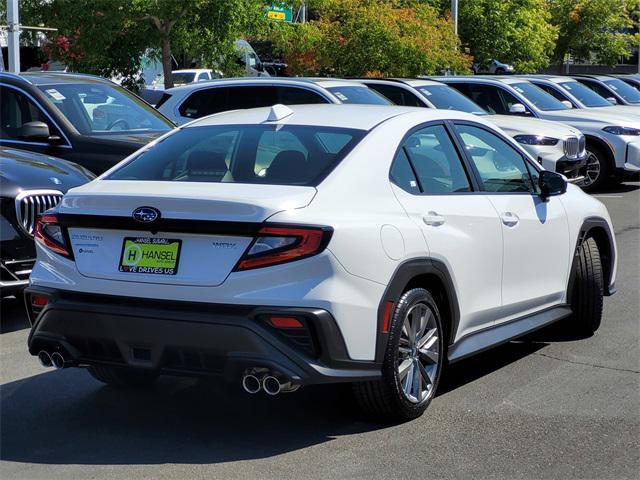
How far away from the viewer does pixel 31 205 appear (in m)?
7.86

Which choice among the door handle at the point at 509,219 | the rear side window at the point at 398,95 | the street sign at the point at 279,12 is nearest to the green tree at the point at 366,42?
the street sign at the point at 279,12

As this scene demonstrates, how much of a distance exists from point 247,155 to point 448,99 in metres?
11.1

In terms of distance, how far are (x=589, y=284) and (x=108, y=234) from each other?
3.49 meters

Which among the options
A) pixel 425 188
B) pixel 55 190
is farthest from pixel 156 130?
pixel 425 188

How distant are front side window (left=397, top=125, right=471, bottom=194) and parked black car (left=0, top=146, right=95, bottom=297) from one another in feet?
10.4

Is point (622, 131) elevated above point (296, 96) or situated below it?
below

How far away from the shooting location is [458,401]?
19.4ft

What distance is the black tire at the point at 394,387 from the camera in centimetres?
516

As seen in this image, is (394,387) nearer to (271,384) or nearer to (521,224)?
(271,384)

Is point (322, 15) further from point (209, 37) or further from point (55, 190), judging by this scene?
point (55, 190)

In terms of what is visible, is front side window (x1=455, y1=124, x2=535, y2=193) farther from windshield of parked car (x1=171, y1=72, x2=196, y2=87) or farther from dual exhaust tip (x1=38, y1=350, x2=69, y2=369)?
windshield of parked car (x1=171, y1=72, x2=196, y2=87)

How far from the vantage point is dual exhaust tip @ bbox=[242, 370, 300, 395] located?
15.8 feet

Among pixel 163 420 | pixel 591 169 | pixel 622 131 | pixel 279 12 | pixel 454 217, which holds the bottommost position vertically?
pixel 591 169

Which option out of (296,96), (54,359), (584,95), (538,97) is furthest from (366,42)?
(54,359)
